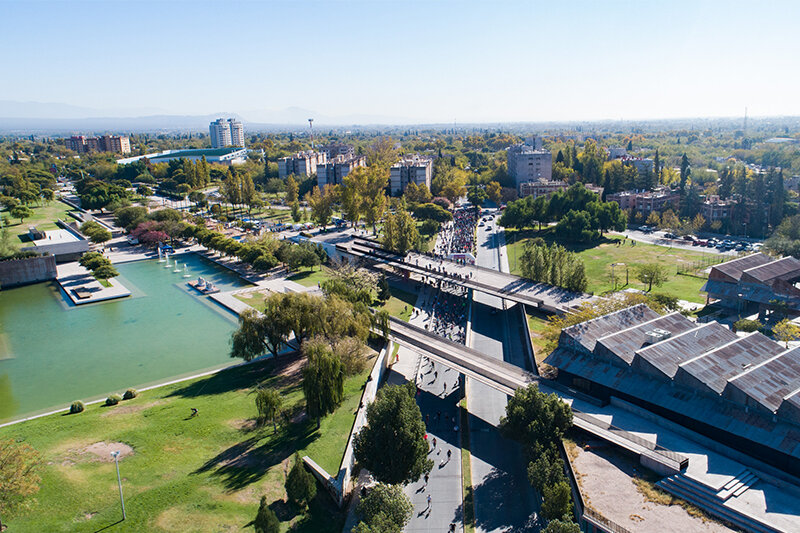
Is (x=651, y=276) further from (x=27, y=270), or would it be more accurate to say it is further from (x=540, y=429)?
(x=27, y=270)

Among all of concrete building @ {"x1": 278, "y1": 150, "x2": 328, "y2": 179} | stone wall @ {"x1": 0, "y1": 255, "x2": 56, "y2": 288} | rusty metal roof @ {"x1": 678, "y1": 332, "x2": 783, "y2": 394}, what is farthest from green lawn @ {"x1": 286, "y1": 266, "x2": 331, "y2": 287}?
concrete building @ {"x1": 278, "y1": 150, "x2": 328, "y2": 179}

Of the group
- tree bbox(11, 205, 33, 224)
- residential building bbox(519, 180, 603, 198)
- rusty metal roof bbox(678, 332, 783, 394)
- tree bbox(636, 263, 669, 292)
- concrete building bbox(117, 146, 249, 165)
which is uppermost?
concrete building bbox(117, 146, 249, 165)

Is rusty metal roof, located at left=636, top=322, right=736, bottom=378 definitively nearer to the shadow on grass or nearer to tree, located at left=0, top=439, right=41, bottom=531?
the shadow on grass

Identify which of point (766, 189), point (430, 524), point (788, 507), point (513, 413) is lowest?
point (430, 524)

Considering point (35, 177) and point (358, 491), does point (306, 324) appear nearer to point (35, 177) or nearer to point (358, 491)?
point (358, 491)

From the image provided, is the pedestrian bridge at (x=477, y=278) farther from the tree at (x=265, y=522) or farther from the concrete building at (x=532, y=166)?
the concrete building at (x=532, y=166)

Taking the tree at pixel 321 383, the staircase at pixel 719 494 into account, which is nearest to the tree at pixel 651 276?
the staircase at pixel 719 494

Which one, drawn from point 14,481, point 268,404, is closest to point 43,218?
point 268,404

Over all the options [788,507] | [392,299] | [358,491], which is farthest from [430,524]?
[392,299]
